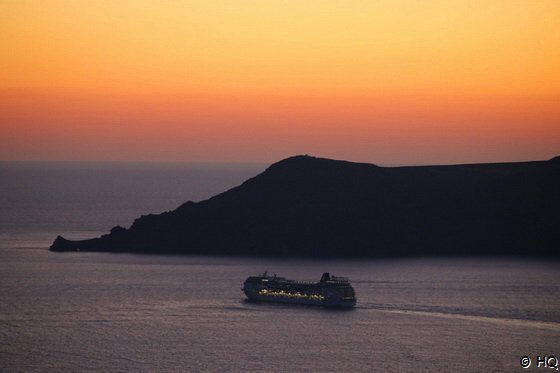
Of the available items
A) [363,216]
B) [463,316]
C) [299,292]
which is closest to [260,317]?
[299,292]

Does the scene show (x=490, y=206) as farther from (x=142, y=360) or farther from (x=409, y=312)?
(x=142, y=360)

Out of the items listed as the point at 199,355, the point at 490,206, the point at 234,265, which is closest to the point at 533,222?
the point at 490,206

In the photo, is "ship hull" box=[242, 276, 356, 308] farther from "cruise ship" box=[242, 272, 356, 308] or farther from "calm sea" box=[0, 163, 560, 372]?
"calm sea" box=[0, 163, 560, 372]

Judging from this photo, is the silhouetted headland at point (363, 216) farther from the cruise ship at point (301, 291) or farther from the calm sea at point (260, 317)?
the cruise ship at point (301, 291)

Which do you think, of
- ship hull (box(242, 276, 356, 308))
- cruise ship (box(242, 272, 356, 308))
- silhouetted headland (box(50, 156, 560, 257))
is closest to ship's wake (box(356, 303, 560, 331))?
ship hull (box(242, 276, 356, 308))

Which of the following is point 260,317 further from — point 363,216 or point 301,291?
point 363,216

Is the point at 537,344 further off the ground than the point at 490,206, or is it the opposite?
the point at 490,206
